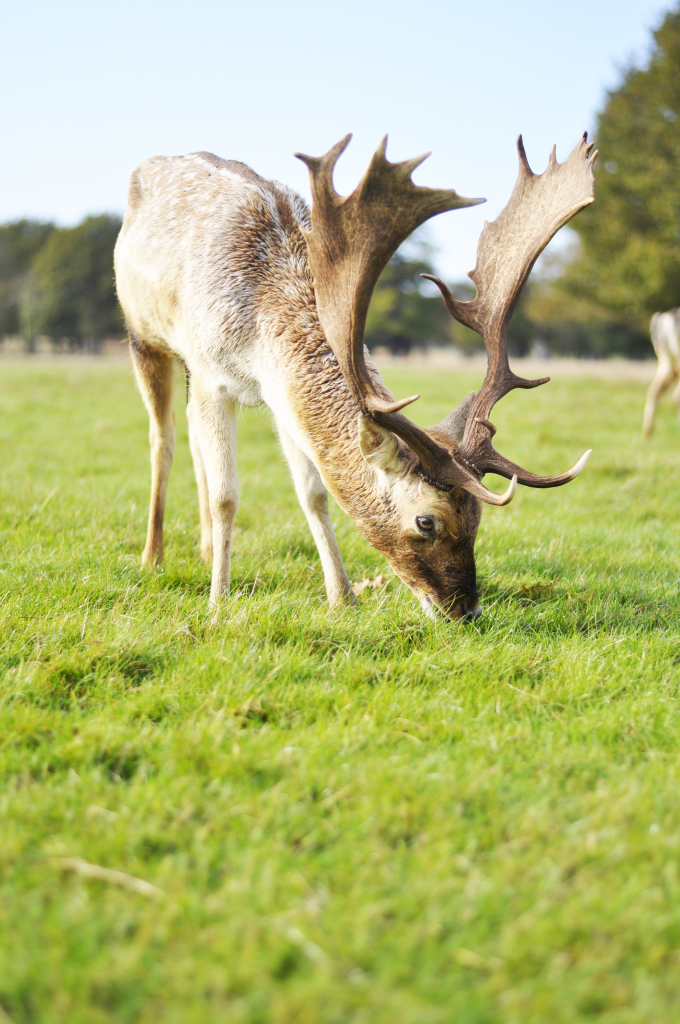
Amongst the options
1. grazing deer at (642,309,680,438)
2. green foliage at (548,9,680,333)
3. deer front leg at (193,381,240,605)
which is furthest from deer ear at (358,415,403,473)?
green foliage at (548,9,680,333)

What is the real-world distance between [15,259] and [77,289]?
11.8 m

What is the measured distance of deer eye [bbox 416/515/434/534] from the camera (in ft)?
11.4

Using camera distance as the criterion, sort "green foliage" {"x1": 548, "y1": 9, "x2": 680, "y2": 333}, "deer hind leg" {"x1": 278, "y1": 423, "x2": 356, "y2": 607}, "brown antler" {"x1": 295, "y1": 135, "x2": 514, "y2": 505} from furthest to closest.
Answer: "green foliage" {"x1": 548, "y1": 9, "x2": 680, "y2": 333}, "deer hind leg" {"x1": 278, "y1": 423, "x2": 356, "y2": 607}, "brown antler" {"x1": 295, "y1": 135, "x2": 514, "y2": 505}

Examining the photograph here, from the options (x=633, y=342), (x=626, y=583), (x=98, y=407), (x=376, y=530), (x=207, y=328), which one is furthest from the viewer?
(x=633, y=342)

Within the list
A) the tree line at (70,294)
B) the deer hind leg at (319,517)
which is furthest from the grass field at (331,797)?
the tree line at (70,294)

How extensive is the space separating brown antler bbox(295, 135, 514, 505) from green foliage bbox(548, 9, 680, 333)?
Answer: 2547cm

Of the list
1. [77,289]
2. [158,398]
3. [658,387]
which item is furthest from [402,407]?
[77,289]

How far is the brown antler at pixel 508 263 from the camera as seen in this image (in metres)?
3.64

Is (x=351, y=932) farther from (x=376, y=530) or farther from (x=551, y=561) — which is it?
(x=551, y=561)

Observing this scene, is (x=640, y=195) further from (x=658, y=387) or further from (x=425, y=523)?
(x=425, y=523)

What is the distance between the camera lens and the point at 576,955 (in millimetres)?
1737

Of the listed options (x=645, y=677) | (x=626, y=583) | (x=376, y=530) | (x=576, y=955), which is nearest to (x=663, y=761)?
(x=645, y=677)

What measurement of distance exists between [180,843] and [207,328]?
2.89 meters

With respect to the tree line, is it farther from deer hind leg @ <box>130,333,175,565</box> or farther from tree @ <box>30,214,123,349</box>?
deer hind leg @ <box>130,333,175,565</box>
